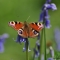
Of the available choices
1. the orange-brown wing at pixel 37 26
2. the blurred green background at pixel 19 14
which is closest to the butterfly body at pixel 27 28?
the orange-brown wing at pixel 37 26

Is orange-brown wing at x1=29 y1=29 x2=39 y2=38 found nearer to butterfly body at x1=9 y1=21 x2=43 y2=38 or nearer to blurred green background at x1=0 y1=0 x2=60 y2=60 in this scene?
butterfly body at x1=9 y1=21 x2=43 y2=38

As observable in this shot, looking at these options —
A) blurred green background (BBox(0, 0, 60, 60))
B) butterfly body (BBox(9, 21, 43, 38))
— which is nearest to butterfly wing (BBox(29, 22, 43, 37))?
butterfly body (BBox(9, 21, 43, 38))

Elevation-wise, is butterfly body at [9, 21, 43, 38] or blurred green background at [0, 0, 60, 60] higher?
blurred green background at [0, 0, 60, 60]

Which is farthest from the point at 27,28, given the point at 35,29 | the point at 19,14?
the point at 19,14

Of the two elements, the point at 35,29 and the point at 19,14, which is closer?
the point at 35,29

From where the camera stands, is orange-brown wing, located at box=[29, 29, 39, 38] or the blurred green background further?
the blurred green background

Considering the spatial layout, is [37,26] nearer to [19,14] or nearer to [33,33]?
[33,33]

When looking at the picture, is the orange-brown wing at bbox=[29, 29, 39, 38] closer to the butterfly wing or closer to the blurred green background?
the butterfly wing

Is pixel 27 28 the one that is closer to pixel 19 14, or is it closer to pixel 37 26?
pixel 37 26

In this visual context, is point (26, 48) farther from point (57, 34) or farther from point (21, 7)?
point (21, 7)

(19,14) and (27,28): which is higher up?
(19,14)

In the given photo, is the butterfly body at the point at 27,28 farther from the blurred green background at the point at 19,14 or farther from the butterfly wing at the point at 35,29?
the blurred green background at the point at 19,14

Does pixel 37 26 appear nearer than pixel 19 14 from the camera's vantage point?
Yes

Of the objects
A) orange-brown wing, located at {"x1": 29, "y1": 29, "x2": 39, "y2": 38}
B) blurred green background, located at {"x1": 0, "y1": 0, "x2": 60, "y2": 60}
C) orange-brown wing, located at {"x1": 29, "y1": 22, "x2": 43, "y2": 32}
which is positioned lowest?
orange-brown wing, located at {"x1": 29, "y1": 29, "x2": 39, "y2": 38}
